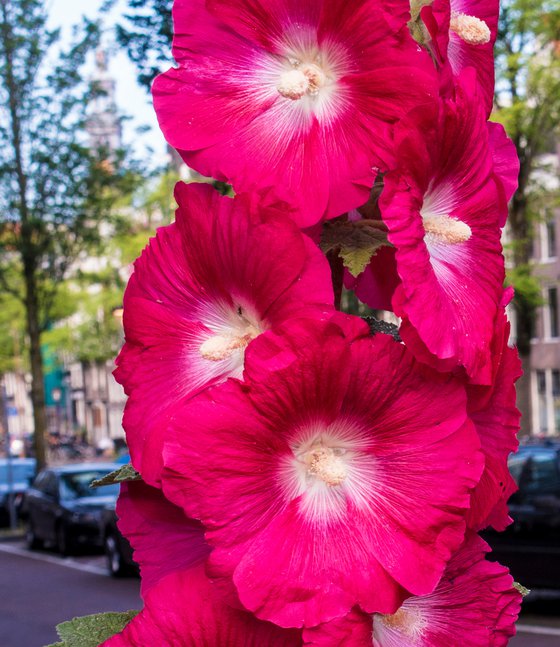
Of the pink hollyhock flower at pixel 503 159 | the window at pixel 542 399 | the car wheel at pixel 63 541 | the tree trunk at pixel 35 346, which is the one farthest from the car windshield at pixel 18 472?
the pink hollyhock flower at pixel 503 159

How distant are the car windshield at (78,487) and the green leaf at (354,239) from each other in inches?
670

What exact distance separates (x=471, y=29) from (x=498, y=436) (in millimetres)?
478

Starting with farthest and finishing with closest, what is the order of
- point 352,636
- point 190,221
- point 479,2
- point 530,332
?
point 530,332
point 479,2
point 190,221
point 352,636

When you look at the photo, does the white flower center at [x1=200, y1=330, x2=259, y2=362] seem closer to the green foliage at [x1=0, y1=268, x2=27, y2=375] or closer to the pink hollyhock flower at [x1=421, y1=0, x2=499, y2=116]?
the pink hollyhock flower at [x1=421, y1=0, x2=499, y2=116]

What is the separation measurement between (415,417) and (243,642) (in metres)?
0.29

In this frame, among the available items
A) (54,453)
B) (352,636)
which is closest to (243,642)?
(352,636)

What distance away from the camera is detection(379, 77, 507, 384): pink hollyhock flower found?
1.18 metres

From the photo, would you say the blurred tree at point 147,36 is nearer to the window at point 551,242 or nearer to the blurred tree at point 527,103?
the blurred tree at point 527,103

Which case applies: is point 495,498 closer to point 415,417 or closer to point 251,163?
point 415,417

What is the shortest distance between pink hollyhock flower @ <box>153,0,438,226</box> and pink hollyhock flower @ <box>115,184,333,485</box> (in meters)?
0.05

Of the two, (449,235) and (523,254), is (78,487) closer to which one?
(523,254)

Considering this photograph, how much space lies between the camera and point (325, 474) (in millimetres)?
1192

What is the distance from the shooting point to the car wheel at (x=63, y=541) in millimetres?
18297

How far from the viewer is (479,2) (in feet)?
4.96
